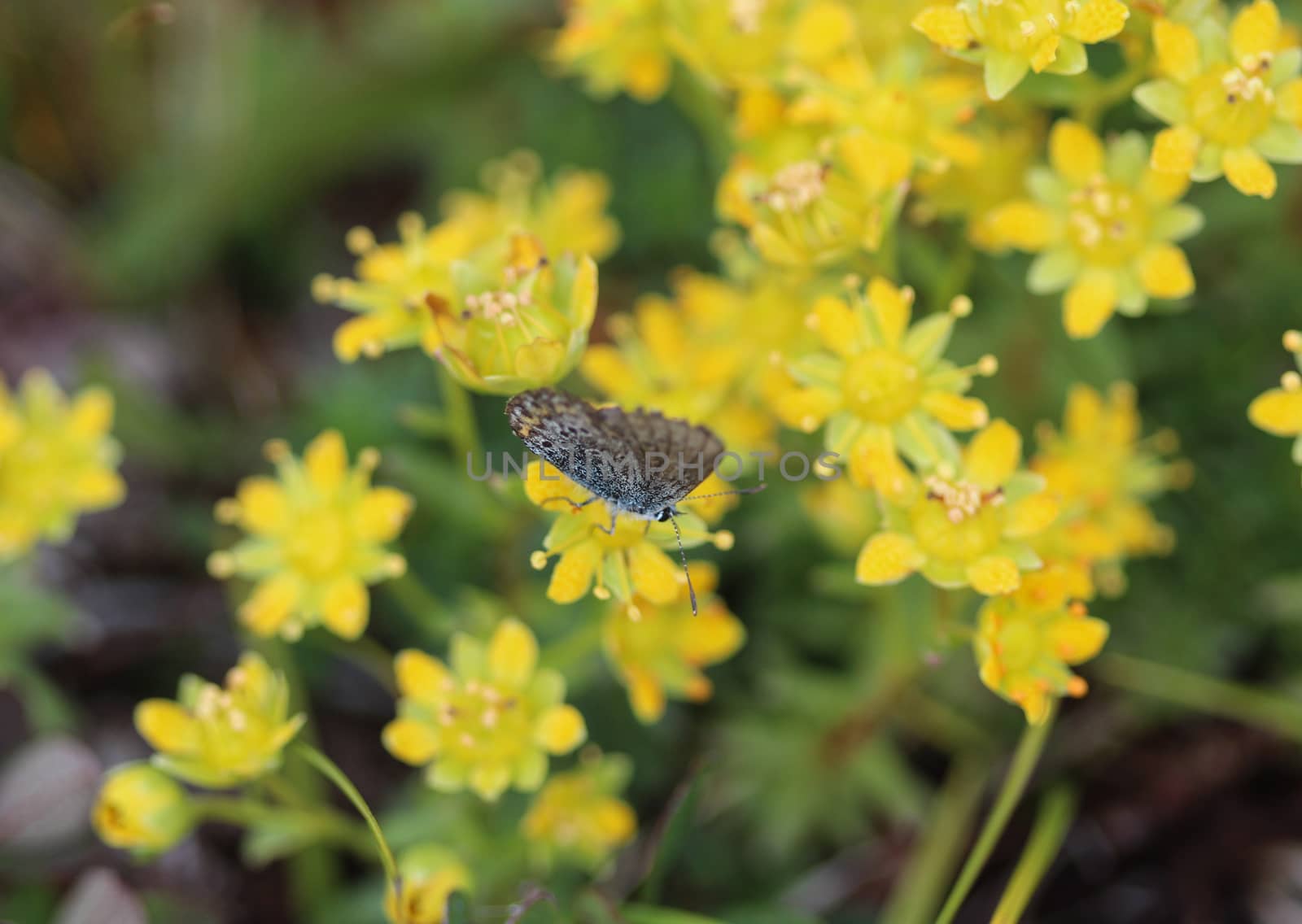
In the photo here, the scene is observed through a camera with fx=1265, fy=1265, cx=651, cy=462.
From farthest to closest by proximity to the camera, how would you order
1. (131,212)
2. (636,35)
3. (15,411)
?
1. (131,212)
2. (15,411)
3. (636,35)

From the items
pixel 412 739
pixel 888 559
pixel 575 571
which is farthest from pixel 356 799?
pixel 888 559

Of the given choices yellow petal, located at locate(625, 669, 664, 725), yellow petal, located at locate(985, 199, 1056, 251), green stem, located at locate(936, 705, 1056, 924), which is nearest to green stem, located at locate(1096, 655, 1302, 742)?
green stem, located at locate(936, 705, 1056, 924)

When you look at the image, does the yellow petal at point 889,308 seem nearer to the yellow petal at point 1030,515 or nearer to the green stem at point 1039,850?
the yellow petal at point 1030,515

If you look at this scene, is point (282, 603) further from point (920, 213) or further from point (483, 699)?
point (920, 213)

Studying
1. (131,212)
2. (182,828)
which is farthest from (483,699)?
(131,212)

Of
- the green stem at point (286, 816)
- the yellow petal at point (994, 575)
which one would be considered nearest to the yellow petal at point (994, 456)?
the yellow petal at point (994, 575)
